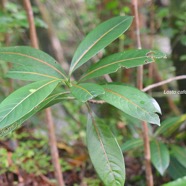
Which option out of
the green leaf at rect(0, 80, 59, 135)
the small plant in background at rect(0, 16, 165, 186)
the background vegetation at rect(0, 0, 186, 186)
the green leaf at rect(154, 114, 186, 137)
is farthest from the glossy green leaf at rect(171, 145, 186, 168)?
the green leaf at rect(0, 80, 59, 135)

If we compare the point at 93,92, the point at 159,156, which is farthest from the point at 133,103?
the point at 159,156

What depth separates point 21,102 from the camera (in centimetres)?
86

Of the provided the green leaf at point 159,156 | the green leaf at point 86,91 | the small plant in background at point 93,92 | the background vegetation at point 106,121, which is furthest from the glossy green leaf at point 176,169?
the green leaf at point 86,91

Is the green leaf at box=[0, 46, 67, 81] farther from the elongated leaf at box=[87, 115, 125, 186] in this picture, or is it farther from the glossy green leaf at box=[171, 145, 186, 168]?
the glossy green leaf at box=[171, 145, 186, 168]

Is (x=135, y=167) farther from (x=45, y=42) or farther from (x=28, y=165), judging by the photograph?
(x=45, y=42)

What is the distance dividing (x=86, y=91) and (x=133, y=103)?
164 mm

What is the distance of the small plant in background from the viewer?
88cm

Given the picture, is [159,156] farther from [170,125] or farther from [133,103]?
[133,103]

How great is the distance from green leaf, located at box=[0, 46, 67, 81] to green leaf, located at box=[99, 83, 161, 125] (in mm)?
238

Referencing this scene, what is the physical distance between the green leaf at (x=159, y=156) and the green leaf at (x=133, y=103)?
459 millimetres

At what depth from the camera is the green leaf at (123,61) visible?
101 centimetres

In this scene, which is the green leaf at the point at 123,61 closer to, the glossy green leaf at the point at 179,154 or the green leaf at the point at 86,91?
the green leaf at the point at 86,91

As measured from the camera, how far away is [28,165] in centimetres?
169

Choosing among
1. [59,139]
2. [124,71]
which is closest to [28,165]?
[59,139]
